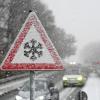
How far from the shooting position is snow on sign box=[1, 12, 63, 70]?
676 cm

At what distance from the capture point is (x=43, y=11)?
89750 mm

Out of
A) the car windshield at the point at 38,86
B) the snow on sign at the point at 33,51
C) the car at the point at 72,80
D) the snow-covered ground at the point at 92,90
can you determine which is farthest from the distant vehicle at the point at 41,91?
the car at the point at 72,80

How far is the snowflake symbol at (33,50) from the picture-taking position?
6715 millimetres

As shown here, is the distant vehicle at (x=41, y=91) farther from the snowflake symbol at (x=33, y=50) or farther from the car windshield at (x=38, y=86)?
the snowflake symbol at (x=33, y=50)

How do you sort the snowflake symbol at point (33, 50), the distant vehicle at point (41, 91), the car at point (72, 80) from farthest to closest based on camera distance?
1. the car at point (72, 80)
2. the distant vehicle at point (41, 91)
3. the snowflake symbol at point (33, 50)

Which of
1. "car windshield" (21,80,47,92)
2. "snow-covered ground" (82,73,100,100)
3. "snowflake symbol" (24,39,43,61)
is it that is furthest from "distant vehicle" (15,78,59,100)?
"snowflake symbol" (24,39,43,61)

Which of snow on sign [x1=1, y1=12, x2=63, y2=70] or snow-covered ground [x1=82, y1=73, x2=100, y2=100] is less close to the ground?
snow on sign [x1=1, y1=12, x2=63, y2=70]

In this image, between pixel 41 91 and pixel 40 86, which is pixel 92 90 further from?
pixel 41 91

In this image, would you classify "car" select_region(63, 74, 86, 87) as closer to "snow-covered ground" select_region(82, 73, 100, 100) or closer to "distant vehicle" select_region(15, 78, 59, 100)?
"snow-covered ground" select_region(82, 73, 100, 100)

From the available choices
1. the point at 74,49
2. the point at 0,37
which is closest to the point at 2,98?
the point at 0,37

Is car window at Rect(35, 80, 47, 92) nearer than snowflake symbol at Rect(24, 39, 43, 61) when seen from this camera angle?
No

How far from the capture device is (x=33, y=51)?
6719 millimetres

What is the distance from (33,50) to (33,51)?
14 mm

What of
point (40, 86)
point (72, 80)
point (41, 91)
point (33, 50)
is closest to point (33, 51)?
point (33, 50)
